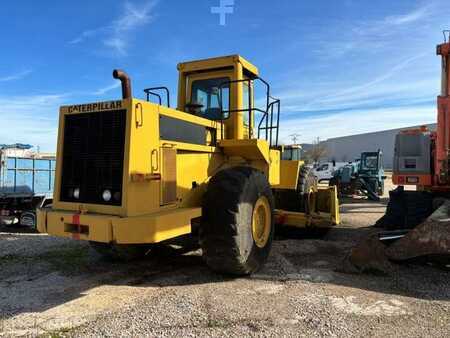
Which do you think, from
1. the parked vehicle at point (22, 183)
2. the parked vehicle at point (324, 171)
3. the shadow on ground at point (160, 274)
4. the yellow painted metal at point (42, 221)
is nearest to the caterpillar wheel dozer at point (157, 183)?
the yellow painted metal at point (42, 221)

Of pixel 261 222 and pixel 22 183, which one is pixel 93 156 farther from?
pixel 22 183

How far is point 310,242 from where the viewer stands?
8.48m

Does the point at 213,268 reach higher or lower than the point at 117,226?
lower

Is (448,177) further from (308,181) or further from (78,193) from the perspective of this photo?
(78,193)

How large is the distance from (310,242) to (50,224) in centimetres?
496

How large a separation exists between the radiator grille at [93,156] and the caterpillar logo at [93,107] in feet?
0.17

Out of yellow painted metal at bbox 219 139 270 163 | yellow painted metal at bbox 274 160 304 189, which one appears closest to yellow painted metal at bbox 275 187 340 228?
yellow painted metal at bbox 274 160 304 189

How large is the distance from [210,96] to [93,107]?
7.70 feet

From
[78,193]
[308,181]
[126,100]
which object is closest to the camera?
[126,100]

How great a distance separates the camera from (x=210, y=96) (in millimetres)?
7301

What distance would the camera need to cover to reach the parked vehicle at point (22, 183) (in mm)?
11742

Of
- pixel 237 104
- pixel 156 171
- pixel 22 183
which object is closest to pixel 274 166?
pixel 237 104

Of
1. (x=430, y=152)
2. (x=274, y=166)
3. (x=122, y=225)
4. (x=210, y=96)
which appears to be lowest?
(x=122, y=225)

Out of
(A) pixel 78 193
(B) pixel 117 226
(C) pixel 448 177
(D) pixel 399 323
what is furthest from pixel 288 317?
(C) pixel 448 177
